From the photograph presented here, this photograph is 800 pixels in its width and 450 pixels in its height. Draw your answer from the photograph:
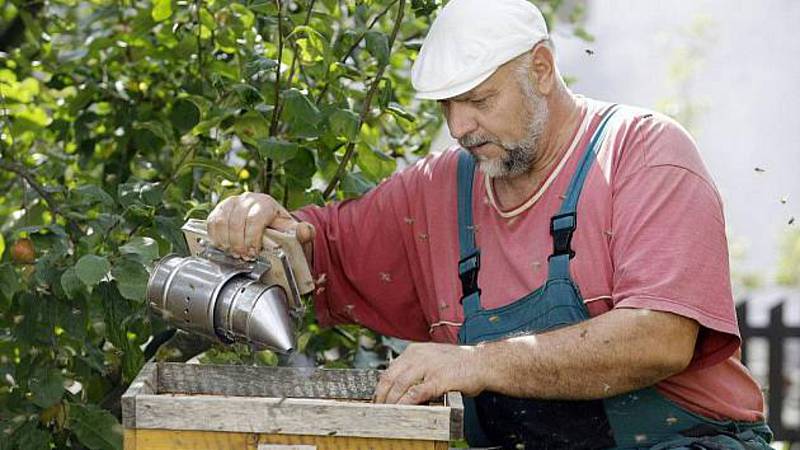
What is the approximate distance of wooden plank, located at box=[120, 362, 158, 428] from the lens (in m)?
2.15

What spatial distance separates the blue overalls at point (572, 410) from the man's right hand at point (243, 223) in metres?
0.45

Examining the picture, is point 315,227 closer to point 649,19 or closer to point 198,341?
point 198,341

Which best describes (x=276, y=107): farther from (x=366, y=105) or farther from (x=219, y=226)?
(x=219, y=226)

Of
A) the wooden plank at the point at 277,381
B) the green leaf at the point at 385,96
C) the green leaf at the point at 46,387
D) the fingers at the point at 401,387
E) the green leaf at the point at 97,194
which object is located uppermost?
the green leaf at the point at 385,96

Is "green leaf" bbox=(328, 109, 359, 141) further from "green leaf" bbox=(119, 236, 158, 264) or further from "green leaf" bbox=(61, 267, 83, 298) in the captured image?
"green leaf" bbox=(61, 267, 83, 298)

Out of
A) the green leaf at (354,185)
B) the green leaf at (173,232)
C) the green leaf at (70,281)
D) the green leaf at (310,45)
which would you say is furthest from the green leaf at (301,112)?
the green leaf at (70,281)

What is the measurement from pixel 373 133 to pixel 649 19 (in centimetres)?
763

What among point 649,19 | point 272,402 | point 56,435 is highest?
point 272,402

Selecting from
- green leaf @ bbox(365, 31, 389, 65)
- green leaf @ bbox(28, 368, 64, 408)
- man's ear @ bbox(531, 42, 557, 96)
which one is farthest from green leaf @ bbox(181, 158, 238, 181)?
man's ear @ bbox(531, 42, 557, 96)

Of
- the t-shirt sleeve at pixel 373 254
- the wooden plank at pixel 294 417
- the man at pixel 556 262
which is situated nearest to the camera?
the wooden plank at pixel 294 417

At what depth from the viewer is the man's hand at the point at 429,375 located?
2309 millimetres

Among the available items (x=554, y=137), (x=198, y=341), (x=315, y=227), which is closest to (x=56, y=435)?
(x=198, y=341)

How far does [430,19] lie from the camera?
3.50 m

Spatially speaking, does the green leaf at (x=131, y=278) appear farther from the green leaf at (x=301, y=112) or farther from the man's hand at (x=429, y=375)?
the man's hand at (x=429, y=375)
